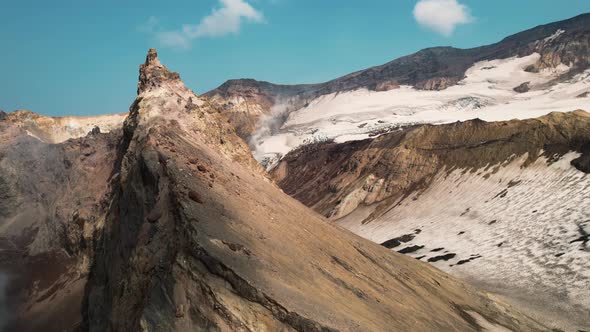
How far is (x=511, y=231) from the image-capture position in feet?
173

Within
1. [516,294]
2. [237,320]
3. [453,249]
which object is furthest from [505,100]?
[237,320]

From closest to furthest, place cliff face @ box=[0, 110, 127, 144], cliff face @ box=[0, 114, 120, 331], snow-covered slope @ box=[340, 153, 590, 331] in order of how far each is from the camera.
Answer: cliff face @ box=[0, 114, 120, 331]
snow-covered slope @ box=[340, 153, 590, 331]
cliff face @ box=[0, 110, 127, 144]

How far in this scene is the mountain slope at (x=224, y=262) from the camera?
12.2 meters

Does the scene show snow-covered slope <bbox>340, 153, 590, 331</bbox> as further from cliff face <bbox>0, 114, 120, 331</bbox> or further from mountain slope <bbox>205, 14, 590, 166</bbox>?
mountain slope <bbox>205, 14, 590, 166</bbox>

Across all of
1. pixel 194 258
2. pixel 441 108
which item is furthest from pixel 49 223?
pixel 441 108

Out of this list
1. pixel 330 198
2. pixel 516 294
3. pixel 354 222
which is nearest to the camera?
pixel 516 294

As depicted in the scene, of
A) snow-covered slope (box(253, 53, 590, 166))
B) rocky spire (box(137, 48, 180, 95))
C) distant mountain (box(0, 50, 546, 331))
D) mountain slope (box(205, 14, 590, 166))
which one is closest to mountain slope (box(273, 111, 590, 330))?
distant mountain (box(0, 50, 546, 331))

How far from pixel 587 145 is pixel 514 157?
10.5m

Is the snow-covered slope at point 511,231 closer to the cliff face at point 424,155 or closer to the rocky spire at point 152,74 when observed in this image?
the cliff face at point 424,155

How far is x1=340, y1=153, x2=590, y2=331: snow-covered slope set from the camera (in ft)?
122

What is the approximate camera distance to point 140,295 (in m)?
14.6

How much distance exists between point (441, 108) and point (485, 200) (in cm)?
→ 11495

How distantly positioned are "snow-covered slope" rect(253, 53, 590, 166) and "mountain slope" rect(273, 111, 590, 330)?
151 feet

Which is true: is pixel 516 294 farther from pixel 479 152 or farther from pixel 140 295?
pixel 479 152
